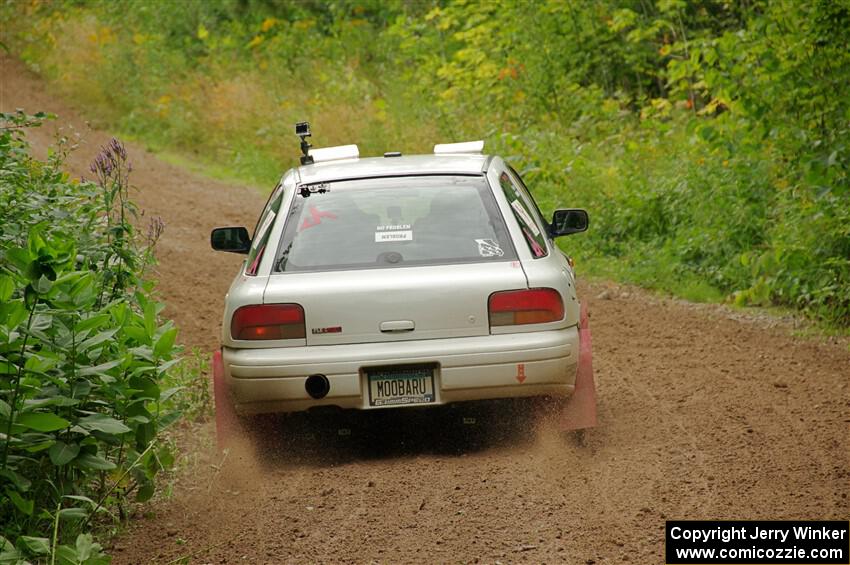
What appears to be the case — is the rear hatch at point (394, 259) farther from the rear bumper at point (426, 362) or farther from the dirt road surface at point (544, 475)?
the dirt road surface at point (544, 475)

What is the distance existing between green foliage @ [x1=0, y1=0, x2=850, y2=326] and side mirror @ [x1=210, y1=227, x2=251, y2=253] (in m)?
4.50

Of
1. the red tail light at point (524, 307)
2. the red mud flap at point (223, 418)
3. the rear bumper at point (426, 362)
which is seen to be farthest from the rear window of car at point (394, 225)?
the red mud flap at point (223, 418)

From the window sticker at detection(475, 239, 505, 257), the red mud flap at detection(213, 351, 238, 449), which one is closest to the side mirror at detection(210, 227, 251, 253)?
the red mud flap at detection(213, 351, 238, 449)

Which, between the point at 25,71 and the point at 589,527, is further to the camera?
the point at 25,71

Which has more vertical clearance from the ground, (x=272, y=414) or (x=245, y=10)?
(x=245, y=10)

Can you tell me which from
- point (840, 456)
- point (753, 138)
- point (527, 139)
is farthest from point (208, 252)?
point (840, 456)

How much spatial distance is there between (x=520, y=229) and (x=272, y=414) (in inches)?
64.6

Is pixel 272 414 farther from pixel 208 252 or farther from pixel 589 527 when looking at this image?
pixel 208 252

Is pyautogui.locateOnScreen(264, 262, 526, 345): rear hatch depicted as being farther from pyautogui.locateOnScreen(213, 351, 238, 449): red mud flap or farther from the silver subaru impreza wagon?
pyautogui.locateOnScreen(213, 351, 238, 449): red mud flap

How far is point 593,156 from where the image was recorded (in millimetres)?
16266

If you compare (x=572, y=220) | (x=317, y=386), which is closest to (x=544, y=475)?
(x=317, y=386)

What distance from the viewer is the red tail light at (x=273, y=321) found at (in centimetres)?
610

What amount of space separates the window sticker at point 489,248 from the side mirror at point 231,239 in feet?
5.14

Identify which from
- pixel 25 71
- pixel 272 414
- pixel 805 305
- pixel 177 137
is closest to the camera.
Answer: pixel 272 414
